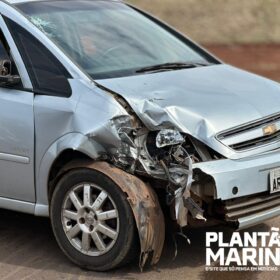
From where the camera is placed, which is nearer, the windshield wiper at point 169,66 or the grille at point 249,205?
the grille at point 249,205

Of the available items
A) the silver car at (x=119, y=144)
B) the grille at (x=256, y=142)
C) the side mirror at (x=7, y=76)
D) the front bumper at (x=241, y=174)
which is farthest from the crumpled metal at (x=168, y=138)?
the side mirror at (x=7, y=76)

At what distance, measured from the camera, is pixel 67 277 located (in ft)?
16.1

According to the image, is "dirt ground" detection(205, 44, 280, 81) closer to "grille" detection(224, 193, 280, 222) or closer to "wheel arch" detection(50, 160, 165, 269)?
"grille" detection(224, 193, 280, 222)

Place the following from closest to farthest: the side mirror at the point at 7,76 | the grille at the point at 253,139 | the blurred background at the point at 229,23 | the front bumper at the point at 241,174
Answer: the front bumper at the point at 241,174, the grille at the point at 253,139, the side mirror at the point at 7,76, the blurred background at the point at 229,23

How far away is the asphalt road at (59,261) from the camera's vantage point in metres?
4.91

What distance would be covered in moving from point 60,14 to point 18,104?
1.00 meters

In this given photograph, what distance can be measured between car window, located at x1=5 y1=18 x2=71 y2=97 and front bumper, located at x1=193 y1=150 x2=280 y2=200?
116cm

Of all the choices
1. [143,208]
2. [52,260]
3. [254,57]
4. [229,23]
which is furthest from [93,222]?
[229,23]

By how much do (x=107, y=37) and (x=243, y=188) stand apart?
5.98ft

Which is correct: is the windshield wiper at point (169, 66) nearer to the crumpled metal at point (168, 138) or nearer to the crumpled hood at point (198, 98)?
the crumpled hood at point (198, 98)

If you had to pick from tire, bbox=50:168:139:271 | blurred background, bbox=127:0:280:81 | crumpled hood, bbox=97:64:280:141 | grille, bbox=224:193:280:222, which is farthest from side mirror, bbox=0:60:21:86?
blurred background, bbox=127:0:280:81

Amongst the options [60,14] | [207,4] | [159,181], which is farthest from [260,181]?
[207,4]

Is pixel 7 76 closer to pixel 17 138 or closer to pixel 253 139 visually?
pixel 17 138

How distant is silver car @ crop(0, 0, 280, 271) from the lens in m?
4.68
